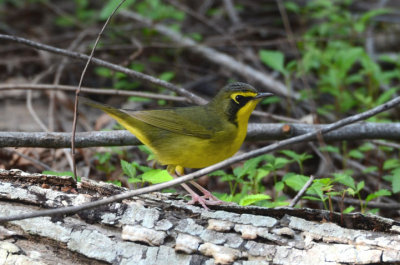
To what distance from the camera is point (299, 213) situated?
2.99 m

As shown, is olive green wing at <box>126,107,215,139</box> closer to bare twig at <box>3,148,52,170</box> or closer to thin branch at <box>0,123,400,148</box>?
thin branch at <box>0,123,400,148</box>

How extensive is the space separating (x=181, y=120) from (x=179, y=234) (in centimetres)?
157

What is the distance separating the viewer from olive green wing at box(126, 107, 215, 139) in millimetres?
4031

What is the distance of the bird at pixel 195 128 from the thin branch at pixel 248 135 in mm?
195

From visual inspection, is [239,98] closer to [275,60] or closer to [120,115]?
[120,115]

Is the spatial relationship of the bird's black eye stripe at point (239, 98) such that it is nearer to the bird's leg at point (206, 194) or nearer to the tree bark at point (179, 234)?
the bird's leg at point (206, 194)

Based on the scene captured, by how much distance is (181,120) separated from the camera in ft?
13.8

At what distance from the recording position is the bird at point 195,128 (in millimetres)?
3926

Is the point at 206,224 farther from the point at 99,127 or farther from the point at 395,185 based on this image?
the point at 99,127

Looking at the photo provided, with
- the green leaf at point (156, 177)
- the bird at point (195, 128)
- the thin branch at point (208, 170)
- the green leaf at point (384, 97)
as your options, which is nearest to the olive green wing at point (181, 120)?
the bird at point (195, 128)

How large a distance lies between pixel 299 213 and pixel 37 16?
7.60 m

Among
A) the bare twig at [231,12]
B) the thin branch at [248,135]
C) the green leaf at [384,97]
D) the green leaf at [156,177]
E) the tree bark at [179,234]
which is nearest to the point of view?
the tree bark at [179,234]

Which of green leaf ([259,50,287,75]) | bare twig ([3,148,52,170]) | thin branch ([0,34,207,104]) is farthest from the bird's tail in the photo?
green leaf ([259,50,287,75])

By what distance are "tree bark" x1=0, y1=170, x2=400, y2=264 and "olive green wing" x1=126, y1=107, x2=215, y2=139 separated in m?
1.05
